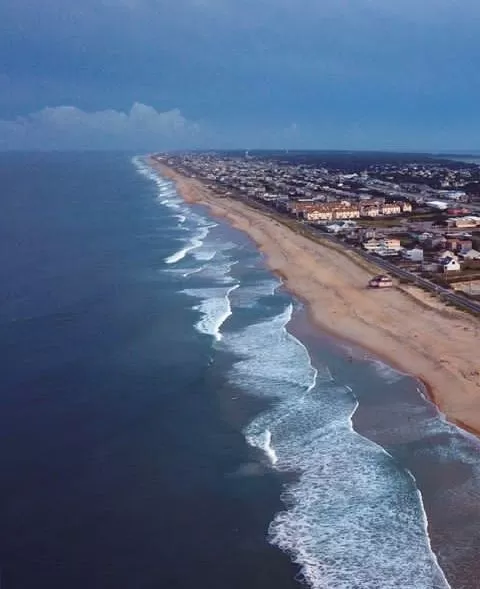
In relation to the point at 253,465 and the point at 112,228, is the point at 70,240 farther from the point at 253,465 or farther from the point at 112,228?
the point at 253,465

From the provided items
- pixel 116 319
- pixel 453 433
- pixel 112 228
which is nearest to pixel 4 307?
pixel 116 319

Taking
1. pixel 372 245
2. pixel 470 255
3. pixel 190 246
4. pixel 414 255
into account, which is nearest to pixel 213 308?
pixel 414 255

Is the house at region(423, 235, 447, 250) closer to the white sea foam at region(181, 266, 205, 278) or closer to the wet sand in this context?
the white sea foam at region(181, 266, 205, 278)

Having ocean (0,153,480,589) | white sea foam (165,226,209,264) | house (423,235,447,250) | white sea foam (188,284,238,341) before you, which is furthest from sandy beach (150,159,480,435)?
house (423,235,447,250)

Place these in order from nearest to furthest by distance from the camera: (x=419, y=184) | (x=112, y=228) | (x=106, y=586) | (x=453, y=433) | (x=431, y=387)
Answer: (x=106, y=586) < (x=453, y=433) < (x=431, y=387) < (x=112, y=228) < (x=419, y=184)

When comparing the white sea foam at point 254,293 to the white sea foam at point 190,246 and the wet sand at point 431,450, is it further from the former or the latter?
the white sea foam at point 190,246

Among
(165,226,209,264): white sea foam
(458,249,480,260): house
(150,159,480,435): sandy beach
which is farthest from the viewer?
(165,226,209,264): white sea foam

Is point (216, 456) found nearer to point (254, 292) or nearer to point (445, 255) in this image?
point (254, 292)
